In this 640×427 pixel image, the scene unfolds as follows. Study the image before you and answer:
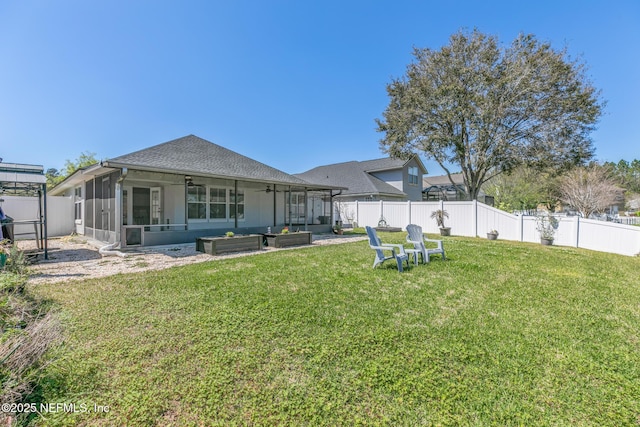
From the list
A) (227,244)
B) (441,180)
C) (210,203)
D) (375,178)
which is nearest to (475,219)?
(375,178)

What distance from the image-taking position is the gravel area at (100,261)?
5996 millimetres

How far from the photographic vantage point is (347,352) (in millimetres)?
2938

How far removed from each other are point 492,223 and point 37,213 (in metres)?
22.3

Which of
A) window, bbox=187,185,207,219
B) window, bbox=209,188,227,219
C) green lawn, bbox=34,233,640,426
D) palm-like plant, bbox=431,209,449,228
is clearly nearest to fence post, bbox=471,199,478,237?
palm-like plant, bbox=431,209,449,228

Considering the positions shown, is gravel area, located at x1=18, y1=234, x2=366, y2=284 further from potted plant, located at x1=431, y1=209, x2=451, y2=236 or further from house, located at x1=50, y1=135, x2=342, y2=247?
potted plant, located at x1=431, y1=209, x2=451, y2=236

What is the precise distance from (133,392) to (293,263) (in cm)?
487

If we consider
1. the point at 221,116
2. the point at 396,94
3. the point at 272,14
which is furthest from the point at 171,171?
the point at 396,94

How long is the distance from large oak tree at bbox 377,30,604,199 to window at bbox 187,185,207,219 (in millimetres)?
13412

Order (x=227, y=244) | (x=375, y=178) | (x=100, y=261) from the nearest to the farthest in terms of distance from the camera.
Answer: (x=100, y=261)
(x=227, y=244)
(x=375, y=178)

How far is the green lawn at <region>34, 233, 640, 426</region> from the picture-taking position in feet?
7.14

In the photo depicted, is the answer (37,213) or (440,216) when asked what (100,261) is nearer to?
(37,213)

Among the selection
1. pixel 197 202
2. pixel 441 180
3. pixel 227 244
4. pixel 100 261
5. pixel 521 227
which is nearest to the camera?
pixel 100 261

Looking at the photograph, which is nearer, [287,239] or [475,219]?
[287,239]

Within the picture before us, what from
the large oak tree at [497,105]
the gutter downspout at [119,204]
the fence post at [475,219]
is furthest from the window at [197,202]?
the large oak tree at [497,105]
